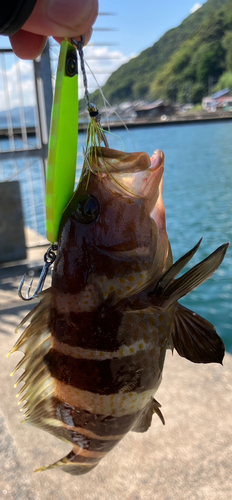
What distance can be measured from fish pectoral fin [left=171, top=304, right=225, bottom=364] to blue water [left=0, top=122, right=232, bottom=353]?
660 mm

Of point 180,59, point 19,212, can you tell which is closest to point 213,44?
point 180,59

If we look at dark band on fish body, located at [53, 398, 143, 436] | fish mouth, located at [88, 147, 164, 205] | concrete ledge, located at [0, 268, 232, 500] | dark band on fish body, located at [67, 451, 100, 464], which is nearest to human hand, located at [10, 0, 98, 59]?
fish mouth, located at [88, 147, 164, 205]

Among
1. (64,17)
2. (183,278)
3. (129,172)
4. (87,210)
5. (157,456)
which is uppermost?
(64,17)

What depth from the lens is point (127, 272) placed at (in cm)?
132

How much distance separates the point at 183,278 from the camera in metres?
1.26

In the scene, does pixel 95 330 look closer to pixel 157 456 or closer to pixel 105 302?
pixel 105 302

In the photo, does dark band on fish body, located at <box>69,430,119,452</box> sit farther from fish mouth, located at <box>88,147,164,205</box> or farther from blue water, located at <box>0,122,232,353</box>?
blue water, located at <box>0,122,232,353</box>

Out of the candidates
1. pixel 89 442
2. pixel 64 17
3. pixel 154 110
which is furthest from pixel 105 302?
pixel 154 110

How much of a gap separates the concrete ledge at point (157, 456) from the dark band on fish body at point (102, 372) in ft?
4.32

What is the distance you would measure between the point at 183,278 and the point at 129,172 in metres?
0.40

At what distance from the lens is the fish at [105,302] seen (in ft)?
4.27

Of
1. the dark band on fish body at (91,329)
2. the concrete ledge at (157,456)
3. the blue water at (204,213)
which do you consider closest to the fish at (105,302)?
the dark band on fish body at (91,329)

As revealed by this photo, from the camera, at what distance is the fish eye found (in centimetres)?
132

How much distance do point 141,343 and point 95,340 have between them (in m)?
0.17
